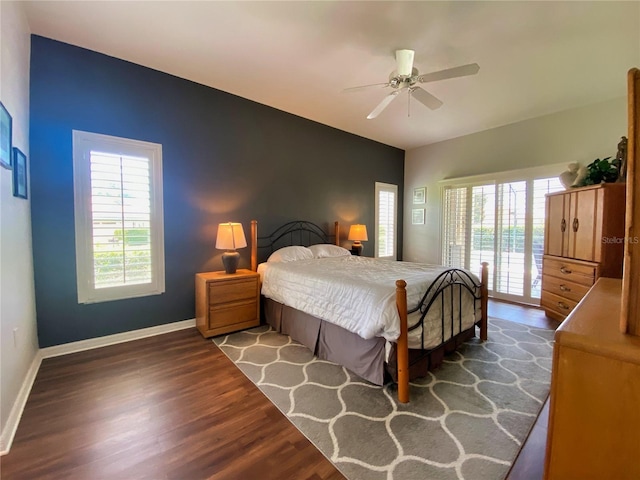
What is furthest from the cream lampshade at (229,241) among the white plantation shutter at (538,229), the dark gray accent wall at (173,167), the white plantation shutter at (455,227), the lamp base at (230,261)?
the white plantation shutter at (538,229)

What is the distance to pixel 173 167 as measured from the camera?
339cm

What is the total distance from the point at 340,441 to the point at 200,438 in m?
0.87

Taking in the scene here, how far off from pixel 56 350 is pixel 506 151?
654cm

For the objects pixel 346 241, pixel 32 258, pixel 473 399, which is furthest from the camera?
pixel 346 241

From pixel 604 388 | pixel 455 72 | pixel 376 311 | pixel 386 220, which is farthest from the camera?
pixel 386 220

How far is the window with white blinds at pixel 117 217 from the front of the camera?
2.86 metres

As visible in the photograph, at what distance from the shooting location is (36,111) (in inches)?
104

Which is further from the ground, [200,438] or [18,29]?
[18,29]

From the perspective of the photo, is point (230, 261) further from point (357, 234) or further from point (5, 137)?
point (357, 234)

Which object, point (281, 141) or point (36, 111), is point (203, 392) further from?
point (281, 141)

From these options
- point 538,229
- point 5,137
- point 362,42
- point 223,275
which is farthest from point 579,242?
point 5,137

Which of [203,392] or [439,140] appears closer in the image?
[203,392]

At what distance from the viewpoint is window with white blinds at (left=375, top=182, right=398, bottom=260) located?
5.80 meters

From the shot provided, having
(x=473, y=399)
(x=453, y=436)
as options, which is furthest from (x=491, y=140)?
(x=453, y=436)
